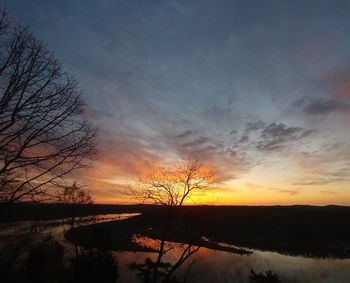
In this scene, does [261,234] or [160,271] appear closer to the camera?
[160,271]

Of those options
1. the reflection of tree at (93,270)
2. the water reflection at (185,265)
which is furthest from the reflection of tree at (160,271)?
the reflection of tree at (93,270)

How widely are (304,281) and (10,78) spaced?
34.3m

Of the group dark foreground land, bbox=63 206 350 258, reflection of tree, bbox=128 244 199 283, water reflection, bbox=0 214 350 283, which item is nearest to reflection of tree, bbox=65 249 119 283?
water reflection, bbox=0 214 350 283

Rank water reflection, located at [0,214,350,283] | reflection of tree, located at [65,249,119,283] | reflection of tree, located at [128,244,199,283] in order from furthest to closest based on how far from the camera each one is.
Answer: water reflection, located at [0,214,350,283] < reflection of tree, located at [65,249,119,283] < reflection of tree, located at [128,244,199,283]

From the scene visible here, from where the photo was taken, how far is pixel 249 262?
4291 centimetres

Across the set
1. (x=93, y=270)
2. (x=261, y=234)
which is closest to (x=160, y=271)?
(x=93, y=270)

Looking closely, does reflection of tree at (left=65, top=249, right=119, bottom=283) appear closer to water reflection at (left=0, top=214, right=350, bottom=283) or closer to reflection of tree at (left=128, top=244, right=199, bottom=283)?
water reflection at (left=0, top=214, right=350, bottom=283)

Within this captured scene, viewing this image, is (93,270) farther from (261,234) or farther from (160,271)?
(261,234)

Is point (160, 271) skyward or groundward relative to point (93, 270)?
groundward

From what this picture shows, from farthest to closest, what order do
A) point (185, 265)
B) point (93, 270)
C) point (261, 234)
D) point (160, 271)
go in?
1. point (261, 234)
2. point (185, 265)
3. point (160, 271)
4. point (93, 270)

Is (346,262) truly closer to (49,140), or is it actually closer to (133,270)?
(133,270)

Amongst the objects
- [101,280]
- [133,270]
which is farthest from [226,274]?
[101,280]

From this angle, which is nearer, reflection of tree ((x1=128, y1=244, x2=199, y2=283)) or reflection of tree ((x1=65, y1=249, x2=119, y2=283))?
reflection of tree ((x1=128, y1=244, x2=199, y2=283))

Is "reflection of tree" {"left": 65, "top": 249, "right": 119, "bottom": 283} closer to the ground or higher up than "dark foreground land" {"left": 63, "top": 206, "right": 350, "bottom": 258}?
closer to the ground
